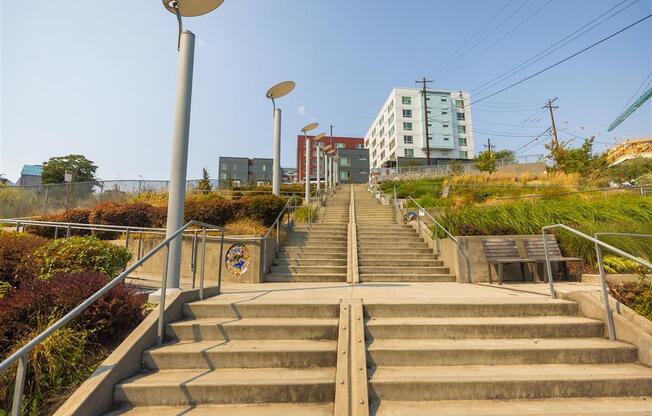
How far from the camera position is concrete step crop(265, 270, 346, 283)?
771 cm

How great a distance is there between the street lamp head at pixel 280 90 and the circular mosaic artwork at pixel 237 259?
23.9 ft

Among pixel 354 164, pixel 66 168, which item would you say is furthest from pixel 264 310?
pixel 354 164

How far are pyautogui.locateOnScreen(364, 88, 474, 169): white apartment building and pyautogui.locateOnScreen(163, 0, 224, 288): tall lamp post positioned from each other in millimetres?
55931

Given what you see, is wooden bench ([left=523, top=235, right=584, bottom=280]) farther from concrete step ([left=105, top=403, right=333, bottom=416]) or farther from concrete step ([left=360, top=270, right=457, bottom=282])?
concrete step ([left=105, top=403, right=333, bottom=416])

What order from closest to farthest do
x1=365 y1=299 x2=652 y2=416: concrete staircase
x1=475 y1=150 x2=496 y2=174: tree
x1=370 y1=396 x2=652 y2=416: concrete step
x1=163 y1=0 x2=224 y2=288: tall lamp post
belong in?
x1=370 y1=396 x2=652 y2=416: concrete step, x1=365 y1=299 x2=652 y2=416: concrete staircase, x1=163 y1=0 x2=224 y2=288: tall lamp post, x1=475 y1=150 x2=496 y2=174: tree

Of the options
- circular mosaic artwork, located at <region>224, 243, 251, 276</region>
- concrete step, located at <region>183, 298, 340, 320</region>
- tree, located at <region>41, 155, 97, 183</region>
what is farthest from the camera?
tree, located at <region>41, 155, 97, 183</region>

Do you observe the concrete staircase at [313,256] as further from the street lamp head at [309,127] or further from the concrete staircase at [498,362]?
the street lamp head at [309,127]

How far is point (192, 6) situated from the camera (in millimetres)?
5074

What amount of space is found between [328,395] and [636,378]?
296cm

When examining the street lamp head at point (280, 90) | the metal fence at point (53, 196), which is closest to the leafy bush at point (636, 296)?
the street lamp head at point (280, 90)

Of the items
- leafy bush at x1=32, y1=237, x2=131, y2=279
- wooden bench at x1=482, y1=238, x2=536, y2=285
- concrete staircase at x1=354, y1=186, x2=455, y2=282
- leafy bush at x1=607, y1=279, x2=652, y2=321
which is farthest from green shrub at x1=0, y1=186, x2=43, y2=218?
leafy bush at x1=607, y1=279, x2=652, y2=321

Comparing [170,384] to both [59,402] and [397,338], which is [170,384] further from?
[397,338]

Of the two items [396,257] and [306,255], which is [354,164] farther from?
[306,255]

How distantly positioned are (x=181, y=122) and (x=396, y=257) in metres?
6.56
